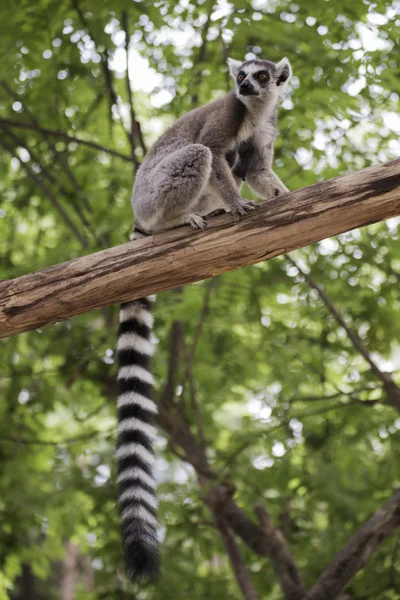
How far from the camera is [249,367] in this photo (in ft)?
24.1

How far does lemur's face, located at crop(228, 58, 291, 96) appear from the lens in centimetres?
551

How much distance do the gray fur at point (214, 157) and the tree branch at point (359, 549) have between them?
2.71 metres

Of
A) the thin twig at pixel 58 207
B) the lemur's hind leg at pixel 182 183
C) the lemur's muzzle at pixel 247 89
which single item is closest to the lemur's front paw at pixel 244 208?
the lemur's hind leg at pixel 182 183

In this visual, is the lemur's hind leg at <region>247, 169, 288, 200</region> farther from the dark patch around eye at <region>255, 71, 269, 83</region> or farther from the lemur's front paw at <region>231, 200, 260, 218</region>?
the lemur's front paw at <region>231, 200, 260, 218</region>

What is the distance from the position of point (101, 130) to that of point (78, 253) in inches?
64.4

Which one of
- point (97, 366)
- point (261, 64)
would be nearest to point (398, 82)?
point (261, 64)

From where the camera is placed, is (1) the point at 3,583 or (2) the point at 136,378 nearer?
(2) the point at 136,378

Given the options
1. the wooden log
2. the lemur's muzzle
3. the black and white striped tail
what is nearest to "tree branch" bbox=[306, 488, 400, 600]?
the black and white striped tail

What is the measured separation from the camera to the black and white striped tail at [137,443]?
4059 millimetres

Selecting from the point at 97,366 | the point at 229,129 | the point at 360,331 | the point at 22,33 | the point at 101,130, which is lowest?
the point at 360,331

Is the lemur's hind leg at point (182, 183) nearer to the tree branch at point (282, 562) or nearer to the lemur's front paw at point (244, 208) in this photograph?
the lemur's front paw at point (244, 208)

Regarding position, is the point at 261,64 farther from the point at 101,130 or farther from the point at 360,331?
the point at 360,331

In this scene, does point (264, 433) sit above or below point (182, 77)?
below

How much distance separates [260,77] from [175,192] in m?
1.28
